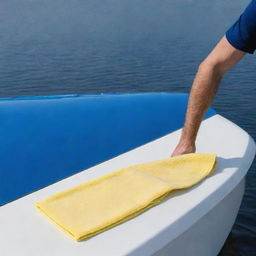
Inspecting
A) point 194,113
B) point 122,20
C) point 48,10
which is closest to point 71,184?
point 194,113

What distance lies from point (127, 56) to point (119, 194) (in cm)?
1405

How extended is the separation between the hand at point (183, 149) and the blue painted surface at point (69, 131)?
475 millimetres

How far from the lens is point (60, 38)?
20.2 m

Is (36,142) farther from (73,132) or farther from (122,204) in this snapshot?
(122,204)

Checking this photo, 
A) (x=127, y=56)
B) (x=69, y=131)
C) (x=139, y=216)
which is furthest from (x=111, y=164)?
(x=127, y=56)

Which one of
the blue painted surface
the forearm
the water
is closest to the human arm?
the forearm

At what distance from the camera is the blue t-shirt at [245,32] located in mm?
2928

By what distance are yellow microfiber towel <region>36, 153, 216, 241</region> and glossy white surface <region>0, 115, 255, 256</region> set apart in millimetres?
49

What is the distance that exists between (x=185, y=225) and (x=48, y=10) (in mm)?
30654

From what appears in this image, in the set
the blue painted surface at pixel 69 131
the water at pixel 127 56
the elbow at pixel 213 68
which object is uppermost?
the elbow at pixel 213 68

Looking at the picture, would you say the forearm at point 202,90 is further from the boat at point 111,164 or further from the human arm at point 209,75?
the boat at point 111,164

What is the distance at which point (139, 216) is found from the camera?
282 centimetres

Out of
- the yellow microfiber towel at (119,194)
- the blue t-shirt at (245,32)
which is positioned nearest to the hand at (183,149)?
the yellow microfiber towel at (119,194)

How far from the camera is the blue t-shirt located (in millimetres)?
2928
